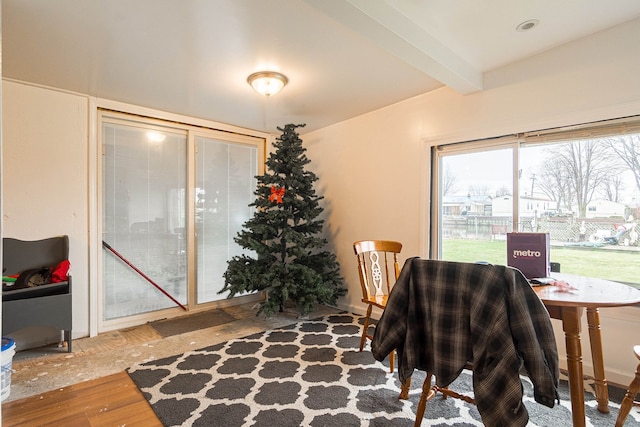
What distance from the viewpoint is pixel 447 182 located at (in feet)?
10.2

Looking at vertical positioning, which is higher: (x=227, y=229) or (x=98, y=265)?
(x=227, y=229)

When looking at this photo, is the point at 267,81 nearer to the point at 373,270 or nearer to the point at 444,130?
the point at 444,130

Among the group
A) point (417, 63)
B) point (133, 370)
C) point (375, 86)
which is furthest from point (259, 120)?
point (133, 370)

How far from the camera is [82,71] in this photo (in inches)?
101

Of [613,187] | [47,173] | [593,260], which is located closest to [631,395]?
[593,260]

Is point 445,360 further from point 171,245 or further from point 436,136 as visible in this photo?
point 171,245

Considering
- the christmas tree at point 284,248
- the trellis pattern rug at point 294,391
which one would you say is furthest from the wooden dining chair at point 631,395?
the christmas tree at point 284,248

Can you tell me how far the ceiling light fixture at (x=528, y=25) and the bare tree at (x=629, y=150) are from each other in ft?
3.11

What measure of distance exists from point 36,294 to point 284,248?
214cm

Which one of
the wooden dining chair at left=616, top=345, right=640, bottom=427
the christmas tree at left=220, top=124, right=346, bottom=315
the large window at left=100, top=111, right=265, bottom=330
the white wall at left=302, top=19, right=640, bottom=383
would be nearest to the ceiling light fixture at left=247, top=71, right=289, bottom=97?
the christmas tree at left=220, top=124, right=346, bottom=315

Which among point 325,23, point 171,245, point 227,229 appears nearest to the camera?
point 325,23

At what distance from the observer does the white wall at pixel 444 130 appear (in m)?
2.11

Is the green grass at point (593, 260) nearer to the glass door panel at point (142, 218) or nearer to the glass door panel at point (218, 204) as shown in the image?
the glass door panel at point (218, 204)

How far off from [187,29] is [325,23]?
87 centimetres
